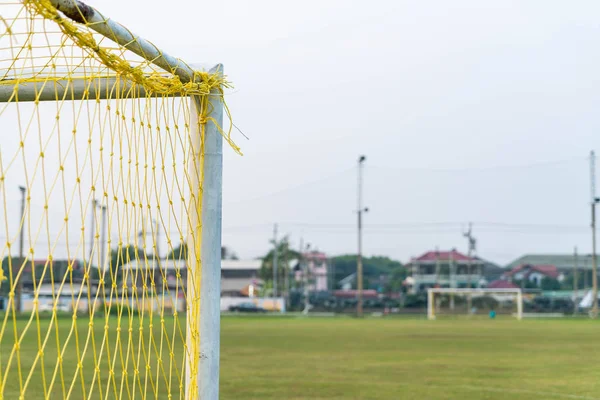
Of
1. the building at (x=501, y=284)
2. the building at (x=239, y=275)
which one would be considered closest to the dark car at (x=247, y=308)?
the building at (x=239, y=275)

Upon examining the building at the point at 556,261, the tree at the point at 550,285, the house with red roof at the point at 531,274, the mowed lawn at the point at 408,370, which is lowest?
the mowed lawn at the point at 408,370

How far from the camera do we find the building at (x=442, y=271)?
91938mm

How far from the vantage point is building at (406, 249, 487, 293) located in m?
91.9

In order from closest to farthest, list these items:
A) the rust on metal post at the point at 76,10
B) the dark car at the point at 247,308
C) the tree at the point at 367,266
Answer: the rust on metal post at the point at 76,10 → the dark car at the point at 247,308 → the tree at the point at 367,266

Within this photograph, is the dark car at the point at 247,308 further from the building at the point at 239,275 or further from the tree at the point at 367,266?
the tree at the point at 367,266

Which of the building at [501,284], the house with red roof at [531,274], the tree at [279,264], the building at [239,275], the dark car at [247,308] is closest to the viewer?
the dark car at [247,308]

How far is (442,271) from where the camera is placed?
10256cm

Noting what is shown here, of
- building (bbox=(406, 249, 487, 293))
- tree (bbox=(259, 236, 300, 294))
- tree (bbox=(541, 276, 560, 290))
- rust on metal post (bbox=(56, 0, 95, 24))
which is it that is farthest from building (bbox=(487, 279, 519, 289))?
rust on metal post (bbox=(56, 0, 95, 24))

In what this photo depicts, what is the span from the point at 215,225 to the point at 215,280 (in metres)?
0.27

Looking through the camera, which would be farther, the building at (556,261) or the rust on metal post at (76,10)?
the building at (556,261)

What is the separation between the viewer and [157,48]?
12.6 ft

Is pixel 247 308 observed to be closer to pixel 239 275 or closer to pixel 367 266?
pixel 239 275

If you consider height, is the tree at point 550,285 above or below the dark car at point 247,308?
above

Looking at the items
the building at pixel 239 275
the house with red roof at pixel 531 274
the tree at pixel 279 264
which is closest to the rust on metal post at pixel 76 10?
the tree at pixel 279 264
